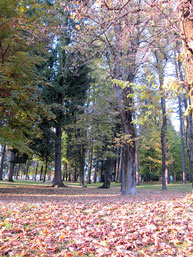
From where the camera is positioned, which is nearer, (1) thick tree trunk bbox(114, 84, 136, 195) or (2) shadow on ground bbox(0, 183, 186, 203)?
(2) shadow on ground bbox(0, 183, 186, 203)

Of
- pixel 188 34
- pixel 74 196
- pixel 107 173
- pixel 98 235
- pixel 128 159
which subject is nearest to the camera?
pixel 188 34

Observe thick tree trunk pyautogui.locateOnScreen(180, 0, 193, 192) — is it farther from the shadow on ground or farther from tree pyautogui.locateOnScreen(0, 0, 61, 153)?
tree pyautogui.locateOnScreen(0, 0, 61, 153)

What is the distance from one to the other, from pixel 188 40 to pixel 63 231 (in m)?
3.65

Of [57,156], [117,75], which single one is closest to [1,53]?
[117,75]

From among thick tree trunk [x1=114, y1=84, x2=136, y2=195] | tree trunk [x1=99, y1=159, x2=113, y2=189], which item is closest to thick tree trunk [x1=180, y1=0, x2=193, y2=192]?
thick tree trunk [x1=114, y1=84, x2=136, y2=195]

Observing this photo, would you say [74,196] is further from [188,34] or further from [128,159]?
[188,34]

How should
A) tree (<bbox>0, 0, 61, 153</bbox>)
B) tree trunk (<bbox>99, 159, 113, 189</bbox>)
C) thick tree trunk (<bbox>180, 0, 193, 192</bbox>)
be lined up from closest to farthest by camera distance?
thick tree trunk (<bbox>180, 0, 193, 192</bbox>) < tree (<bbox>0, 0, 61, 153</bbox>) < tree trunk (<bbox>99, 159, 113, 189</bbox>)

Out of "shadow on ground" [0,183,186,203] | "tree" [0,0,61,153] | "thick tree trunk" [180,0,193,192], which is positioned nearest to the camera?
"thick tree trunk" [180,0,193,192]

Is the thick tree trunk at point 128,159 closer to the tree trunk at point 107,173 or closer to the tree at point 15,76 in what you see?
the tree at point 15,76

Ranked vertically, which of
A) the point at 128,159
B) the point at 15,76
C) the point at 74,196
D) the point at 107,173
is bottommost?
the point at 74,196

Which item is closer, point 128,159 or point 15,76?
point 128,159

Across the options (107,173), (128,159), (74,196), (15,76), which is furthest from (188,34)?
(107,173)

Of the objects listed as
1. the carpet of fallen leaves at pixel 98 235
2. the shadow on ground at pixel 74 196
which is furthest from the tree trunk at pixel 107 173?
the carpet of fallen leaves at pixel 98 235

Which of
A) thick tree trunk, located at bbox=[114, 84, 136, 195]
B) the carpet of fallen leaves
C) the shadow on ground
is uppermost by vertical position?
thick tree trunk, located at bbox=[114, 84, 136, 195]
